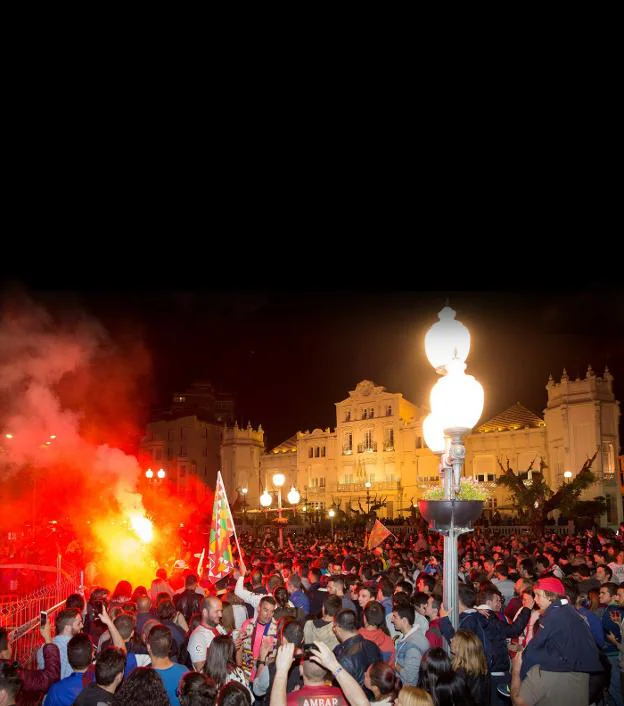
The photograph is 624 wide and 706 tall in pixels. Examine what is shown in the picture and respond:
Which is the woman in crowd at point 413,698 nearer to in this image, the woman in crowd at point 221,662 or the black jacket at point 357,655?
the black jacket at point 357,655

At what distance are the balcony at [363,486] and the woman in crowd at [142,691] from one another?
50.1 m

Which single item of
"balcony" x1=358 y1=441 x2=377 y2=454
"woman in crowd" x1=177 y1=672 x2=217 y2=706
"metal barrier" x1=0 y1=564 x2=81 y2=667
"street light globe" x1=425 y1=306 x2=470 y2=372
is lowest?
"metal barrier" x1=0 y1=564 x2=81 y2=667

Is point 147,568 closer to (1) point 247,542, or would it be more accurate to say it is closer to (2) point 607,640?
(1) point 247,542

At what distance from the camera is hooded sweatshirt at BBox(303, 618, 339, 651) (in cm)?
688

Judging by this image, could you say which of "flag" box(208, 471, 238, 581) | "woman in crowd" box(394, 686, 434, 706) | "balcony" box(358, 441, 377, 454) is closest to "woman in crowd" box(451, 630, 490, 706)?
"woman in crowd" box(394, 686, 434, 706)

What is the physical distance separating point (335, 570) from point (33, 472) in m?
28.8

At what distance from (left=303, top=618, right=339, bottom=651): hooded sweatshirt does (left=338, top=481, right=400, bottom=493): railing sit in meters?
47.0

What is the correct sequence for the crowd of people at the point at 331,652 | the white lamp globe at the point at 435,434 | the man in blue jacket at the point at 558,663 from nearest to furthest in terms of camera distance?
1. the crowd of people at the point at 331,652
2. the man in blue jacket at the point at 558,663
3. the white lamp globe at the point at 435,434

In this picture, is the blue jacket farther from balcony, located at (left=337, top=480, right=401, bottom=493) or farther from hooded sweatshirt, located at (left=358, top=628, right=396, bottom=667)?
balcony, located at (left=337, top=480, right=401, bottom=493)

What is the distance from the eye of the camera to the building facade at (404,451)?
40.8m

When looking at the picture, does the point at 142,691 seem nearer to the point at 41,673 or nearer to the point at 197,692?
the point at 197,692

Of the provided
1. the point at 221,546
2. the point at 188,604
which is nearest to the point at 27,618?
the point at 221,546

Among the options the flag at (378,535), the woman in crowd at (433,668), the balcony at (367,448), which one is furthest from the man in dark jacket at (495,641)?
the balcony at (367,448)

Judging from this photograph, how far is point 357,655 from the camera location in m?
5.48
